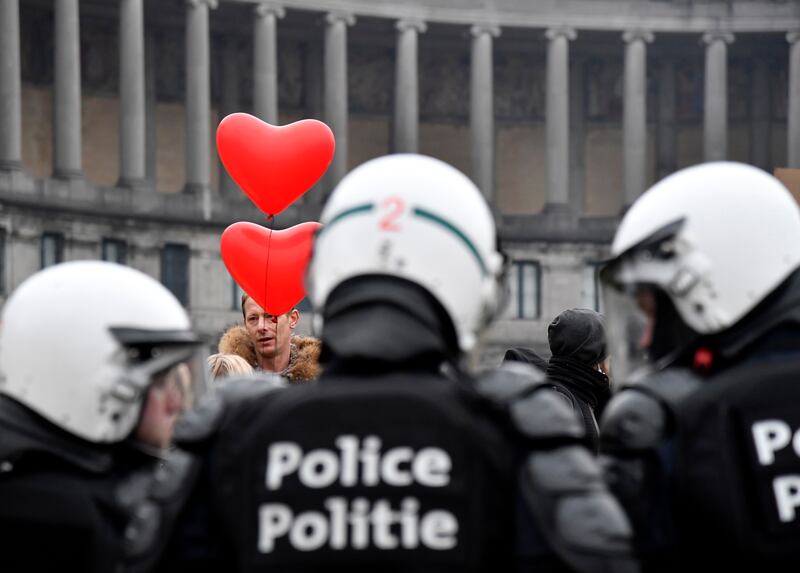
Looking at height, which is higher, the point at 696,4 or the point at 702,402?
the point at 696,4

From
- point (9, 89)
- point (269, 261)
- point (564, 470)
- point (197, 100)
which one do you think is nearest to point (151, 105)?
point (197, 100)

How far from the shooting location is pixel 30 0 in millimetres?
58562

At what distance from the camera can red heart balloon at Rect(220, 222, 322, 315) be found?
12273mm

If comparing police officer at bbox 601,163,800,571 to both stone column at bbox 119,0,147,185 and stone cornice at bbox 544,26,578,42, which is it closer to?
stone column at bbox 119,0,147,185

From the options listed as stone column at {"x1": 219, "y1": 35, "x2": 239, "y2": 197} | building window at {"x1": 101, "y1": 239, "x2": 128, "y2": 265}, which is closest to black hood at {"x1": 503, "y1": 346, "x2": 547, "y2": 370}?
building window at {"x1": 101, "y1": 239, "x2": 128, "y2": 265}

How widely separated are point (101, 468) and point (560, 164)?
62880 millimetres

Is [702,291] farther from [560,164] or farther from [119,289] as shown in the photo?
[560,164]

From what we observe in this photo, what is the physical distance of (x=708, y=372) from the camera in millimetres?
4930

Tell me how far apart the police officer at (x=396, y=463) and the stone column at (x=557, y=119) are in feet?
206

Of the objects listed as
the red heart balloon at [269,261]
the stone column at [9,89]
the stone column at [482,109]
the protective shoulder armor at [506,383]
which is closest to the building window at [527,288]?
the stone column at [482,109]

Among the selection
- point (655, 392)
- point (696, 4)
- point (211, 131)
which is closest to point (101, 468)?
point (655, 392)

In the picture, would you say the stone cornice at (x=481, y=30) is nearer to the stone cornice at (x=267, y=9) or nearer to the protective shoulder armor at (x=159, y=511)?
the stone cornice at (x=267, y=9)

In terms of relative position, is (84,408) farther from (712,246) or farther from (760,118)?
(760,118)

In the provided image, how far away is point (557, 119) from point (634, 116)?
3.25 meters
